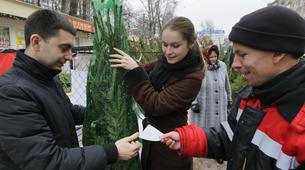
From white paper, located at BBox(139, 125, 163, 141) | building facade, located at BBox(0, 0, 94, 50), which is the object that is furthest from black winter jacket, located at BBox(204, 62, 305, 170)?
building facade, located at BBox(0, 0, 94, 50)

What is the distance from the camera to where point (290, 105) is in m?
1.32

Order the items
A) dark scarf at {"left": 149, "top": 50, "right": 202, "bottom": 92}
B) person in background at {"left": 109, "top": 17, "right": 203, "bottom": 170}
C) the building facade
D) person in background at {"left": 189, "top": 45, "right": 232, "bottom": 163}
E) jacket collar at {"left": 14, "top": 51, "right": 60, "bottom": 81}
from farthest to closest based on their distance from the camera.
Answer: the building facade → person in background at {"left": 189, "top": 45, "right": 232, "bottom": 163} → dark scarf at {"left": 149, "top": 50, "right": 202, "bottom": 92} → person in background at {"left": 109, "top": 17, "right": 203, "bottom": 170} → jacket collar at {"left": 14, "top": 51, "right": 60, "bottom": 81}

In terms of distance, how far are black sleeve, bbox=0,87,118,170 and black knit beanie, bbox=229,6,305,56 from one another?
41.4 inches

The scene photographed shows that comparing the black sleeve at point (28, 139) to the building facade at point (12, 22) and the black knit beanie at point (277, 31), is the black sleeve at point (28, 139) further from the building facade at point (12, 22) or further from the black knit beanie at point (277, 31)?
the building facade at point (12, 22)

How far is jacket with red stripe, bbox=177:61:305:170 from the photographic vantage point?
126 cm

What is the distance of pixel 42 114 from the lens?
1.57m

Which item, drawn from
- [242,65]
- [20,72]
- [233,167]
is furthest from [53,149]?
[242,65]

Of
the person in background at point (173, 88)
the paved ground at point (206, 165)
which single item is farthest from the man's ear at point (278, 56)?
the paved ground at point (206, 165)

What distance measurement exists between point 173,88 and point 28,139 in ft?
3.45

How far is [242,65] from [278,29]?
248 millimetres

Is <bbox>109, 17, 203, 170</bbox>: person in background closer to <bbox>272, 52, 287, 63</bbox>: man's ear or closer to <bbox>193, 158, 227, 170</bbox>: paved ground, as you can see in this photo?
<bbox>272, 52, 287, 63</bbox>: man's ear

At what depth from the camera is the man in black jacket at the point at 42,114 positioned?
1401 mm

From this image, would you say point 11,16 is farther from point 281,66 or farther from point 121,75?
point 281,66

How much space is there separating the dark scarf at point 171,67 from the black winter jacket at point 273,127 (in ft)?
2.18
